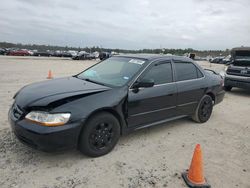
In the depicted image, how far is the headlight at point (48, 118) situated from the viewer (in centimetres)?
329

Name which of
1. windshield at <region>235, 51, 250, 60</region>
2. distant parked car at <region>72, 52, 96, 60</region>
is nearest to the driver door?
windshield at <region>235, 51, 250, 60</region>

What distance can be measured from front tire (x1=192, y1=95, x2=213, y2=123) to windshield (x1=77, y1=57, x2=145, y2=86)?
6.67 ft

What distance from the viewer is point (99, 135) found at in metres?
3.78

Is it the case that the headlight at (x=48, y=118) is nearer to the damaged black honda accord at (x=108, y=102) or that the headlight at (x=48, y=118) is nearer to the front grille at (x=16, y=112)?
the damaged black honda accord at (x=108, y=102)

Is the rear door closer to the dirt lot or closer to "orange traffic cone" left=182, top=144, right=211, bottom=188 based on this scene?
the dirt lot

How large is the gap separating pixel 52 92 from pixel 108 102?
891mm

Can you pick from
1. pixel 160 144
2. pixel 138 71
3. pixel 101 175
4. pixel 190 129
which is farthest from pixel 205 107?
pixel 101 175

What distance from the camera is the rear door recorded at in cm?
512

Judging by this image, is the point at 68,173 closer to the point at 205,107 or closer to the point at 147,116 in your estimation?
the point at 147,116

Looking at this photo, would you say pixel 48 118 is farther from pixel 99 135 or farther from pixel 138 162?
pixel 138 162

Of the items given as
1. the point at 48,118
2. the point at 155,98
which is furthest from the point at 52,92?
the point at 155,98

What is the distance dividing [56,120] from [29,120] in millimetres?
398

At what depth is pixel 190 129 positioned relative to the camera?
17.8 ft

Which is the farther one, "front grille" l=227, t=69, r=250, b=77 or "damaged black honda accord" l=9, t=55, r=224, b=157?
"front grille" l=227, t=69, r=250, b=77
